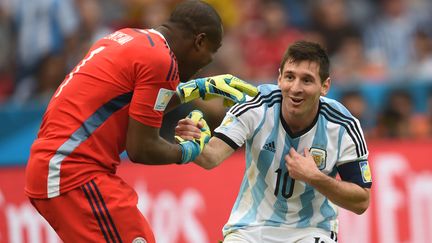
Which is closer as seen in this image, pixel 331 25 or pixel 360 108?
pixel 360 108

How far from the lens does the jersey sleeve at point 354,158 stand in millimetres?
6105

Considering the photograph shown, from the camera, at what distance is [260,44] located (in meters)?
12.4

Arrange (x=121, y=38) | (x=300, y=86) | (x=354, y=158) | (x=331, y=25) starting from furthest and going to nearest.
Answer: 1. (x=331, y=25)
2. (x=354, y=158)
3. (x=300, y=86)
4. (x=121, y=38)

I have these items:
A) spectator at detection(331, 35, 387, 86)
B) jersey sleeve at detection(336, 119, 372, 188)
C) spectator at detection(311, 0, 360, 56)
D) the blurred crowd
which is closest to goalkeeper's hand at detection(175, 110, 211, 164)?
jersey sleeve at detection(336, 119, 372, 188)

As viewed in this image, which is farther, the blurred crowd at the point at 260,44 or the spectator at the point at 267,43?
the spectator at the point at 267,43

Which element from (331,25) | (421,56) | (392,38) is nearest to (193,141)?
(331,25)

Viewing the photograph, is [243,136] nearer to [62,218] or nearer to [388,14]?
[62,218]

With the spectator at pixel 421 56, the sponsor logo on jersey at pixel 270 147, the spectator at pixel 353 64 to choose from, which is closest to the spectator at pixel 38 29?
the spectator at pixel 353 64

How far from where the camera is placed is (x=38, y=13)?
1195cm

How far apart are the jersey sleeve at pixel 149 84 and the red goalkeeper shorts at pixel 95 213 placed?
17.3 inches

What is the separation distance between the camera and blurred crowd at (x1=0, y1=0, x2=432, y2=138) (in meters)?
11.1

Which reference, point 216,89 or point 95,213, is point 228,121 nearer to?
point 216,89

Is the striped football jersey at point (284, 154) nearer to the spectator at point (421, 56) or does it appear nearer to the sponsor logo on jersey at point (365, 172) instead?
the sponsor logo on jersey at point (365, 172)

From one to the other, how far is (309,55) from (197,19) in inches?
31.2
